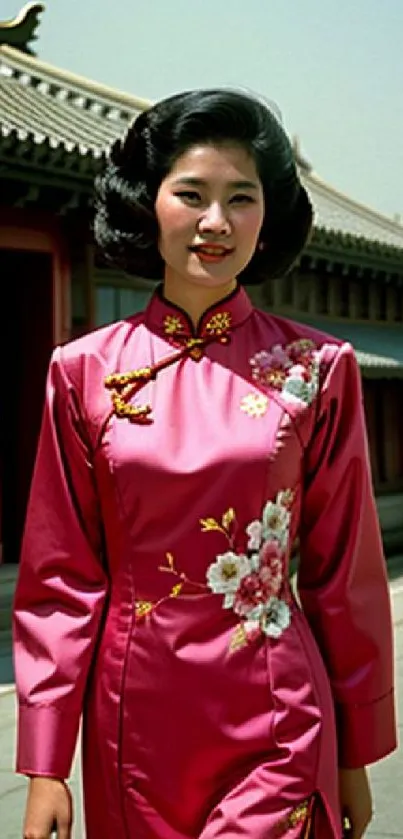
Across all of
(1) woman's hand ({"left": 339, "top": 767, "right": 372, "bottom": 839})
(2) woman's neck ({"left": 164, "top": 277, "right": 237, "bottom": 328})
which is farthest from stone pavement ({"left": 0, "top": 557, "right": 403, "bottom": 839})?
(2) woman's neck ({"left": 164, "top": 277, "right": 237, "bottom": 328})

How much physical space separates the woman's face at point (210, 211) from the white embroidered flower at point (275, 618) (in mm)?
486

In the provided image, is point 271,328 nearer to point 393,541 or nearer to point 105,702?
point 105,702

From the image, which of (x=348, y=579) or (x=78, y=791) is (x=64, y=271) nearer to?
(x=78, y=791)

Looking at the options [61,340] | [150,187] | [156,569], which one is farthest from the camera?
[61,340]

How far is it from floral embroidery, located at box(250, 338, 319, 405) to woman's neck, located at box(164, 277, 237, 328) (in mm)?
109

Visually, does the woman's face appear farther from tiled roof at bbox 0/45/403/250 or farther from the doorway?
the doorway

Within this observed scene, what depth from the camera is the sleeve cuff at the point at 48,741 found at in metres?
1.98

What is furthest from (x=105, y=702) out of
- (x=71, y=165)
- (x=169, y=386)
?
(x=71, y=165)

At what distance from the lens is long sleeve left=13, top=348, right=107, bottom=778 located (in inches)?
78.1

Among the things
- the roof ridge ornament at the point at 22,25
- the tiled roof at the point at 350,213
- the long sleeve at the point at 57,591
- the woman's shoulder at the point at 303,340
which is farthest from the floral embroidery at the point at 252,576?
the tiled roof at the point at 350,213

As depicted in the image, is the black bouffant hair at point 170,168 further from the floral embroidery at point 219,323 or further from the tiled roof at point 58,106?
the tiled roof at point 58,106

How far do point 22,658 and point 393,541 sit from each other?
515 inches

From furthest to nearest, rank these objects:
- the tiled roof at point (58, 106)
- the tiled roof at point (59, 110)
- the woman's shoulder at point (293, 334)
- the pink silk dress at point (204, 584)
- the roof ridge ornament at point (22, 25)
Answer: the roof ridge ornament at point (22, 25)
the tiled roof at point (58, 106)
the tiled roof at point (59, 110)
the woman's shoulder at point (293, 334)
the pink silk dress at point (204, 584)

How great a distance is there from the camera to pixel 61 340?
973 cm
